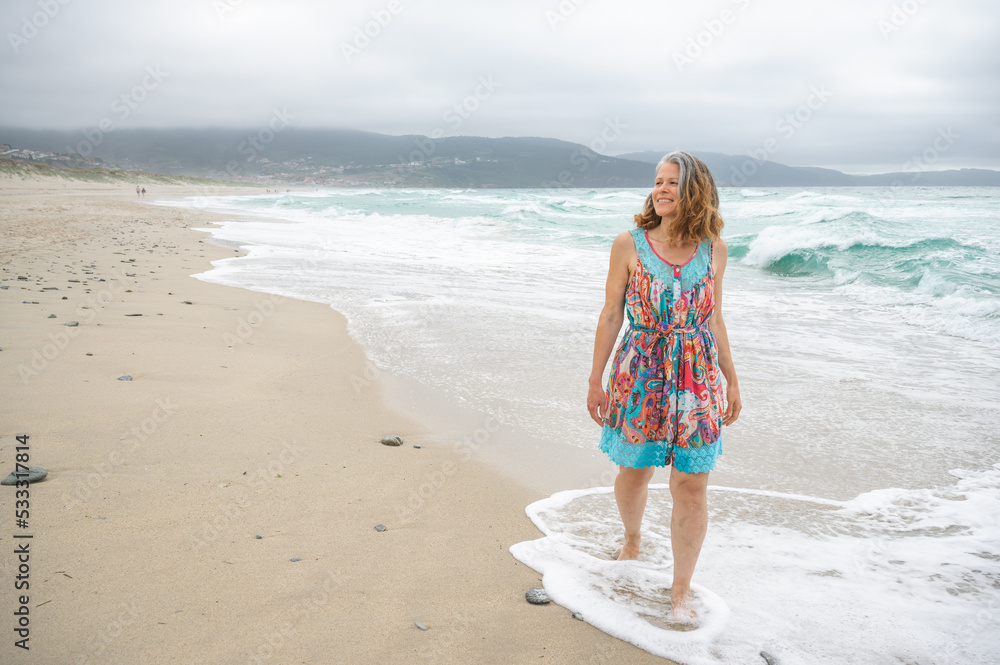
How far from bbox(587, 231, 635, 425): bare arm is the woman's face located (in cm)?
17

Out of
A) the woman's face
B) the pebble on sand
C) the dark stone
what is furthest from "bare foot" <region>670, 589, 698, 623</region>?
the dark stone

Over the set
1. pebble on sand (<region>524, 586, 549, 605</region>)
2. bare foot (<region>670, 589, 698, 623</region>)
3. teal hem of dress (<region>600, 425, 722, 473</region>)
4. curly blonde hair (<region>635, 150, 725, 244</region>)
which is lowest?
pebble on sand (<region>524, 586, 549, 605</region>)

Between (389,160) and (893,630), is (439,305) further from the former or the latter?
(389,160)

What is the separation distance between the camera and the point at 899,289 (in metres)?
10.9

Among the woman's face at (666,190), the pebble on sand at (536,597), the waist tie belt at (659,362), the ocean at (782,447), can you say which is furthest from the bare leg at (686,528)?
the woman's face at (666,190)

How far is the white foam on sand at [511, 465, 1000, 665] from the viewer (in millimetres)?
2291

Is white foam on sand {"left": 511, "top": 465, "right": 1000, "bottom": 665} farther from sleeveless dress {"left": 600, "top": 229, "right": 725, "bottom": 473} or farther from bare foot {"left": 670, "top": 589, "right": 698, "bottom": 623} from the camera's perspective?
sleeveless dress {"left": 600, "top": 229, "right": 725, "bottom": 473}

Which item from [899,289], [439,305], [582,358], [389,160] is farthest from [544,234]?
[389,160]

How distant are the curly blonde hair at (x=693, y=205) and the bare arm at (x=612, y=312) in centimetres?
20

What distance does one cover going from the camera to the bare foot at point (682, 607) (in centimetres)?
239

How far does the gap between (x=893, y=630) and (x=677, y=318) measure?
1.53m

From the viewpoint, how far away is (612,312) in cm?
249

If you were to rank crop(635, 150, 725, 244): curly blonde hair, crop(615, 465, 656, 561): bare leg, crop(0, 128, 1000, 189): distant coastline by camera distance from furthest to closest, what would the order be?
crop(0, 128, 1000, 189): distant coastline, crop(615, 465, 656, 561): bare leg, crop(635, 150, 725, 244): curly blonde hair

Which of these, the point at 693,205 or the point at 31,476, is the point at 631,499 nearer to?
the point at 693,205
